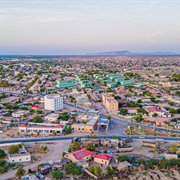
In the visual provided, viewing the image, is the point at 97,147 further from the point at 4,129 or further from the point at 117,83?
the point at 117,83

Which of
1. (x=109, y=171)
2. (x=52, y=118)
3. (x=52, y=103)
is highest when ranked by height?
(x=52, y=103)

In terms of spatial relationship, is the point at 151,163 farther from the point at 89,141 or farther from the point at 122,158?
the point at 89,141

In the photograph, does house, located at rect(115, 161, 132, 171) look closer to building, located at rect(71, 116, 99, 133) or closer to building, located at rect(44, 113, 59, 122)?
building, located at rect(71, 116, 99, 133)

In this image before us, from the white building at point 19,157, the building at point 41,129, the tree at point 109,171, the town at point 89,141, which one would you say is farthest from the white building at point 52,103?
the tree at point 109,171

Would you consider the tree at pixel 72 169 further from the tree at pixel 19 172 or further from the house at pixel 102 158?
the tree at pixel 19 172

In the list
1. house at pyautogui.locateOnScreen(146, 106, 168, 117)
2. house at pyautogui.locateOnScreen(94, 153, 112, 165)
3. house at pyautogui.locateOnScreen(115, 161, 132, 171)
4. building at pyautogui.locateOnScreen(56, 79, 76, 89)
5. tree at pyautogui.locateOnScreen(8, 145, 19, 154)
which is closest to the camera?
house at pyautogui.locateOnScreen(115, 161, 132, 171)

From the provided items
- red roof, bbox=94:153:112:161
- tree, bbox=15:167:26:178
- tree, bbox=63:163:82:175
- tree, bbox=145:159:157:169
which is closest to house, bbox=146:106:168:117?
tree, bbox=145:159:157:169

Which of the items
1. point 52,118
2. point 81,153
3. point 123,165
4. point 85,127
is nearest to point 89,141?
point 81,153

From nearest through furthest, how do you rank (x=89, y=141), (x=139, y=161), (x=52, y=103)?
(x=139, y=161)
(x=89, y=141)
(x=52, y=103)
